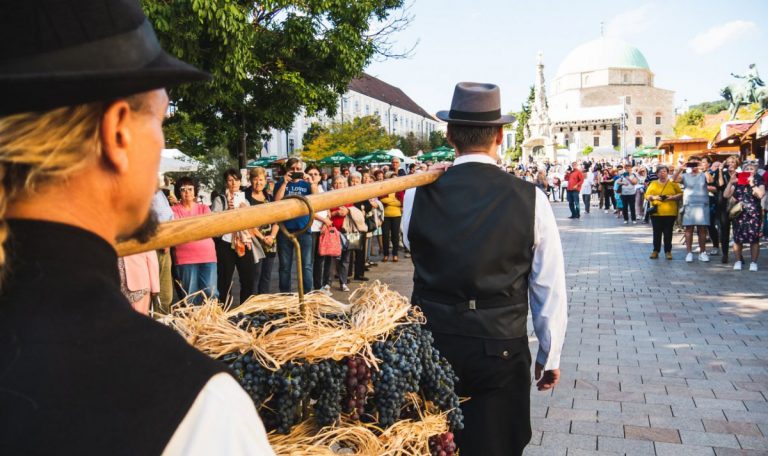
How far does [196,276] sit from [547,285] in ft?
18.3

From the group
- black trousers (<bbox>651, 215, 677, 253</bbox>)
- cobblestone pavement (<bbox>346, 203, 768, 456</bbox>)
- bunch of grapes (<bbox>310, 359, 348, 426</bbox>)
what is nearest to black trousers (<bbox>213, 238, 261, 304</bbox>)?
cobblestone pavement (<bbox>346, 203, 768, 456</bbox>)

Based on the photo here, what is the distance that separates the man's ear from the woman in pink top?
6684 mm

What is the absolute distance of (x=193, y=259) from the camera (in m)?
7.43

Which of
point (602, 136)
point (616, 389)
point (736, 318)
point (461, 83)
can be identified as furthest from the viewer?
point (602, 136)

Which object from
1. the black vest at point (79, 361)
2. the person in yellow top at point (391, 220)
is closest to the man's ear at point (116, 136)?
the black vest at point (79, 361)

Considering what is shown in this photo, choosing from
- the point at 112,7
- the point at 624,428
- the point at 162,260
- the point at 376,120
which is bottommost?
the point at 624,428

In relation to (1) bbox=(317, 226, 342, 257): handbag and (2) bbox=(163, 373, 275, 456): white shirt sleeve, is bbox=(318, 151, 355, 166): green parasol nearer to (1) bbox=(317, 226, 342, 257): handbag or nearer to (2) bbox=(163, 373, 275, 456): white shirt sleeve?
(1) bbox=(317, 226, 342, 257): handbag

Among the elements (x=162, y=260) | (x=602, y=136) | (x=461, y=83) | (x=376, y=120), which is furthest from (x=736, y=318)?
(x=602, y=136)

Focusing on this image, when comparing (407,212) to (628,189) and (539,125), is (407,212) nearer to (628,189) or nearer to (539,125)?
(628,189)

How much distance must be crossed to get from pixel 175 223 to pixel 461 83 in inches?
86.3

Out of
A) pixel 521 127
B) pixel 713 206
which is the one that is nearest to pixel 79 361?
pixel 713 206

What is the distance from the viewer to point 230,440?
31.8 inches

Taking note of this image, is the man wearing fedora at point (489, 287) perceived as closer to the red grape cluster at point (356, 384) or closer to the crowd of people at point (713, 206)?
the red grape cluster at point (356, 384)

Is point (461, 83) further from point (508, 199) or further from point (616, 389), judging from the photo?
point (616, 389)
